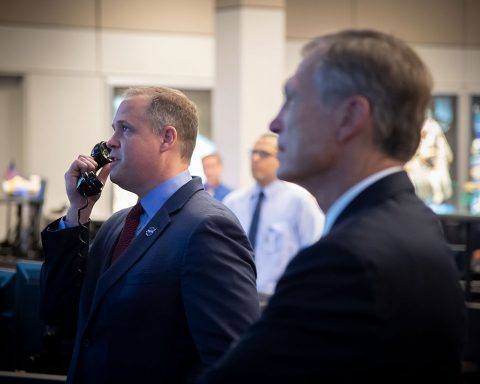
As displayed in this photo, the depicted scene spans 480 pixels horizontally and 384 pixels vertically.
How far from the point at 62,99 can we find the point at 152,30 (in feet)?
4.74

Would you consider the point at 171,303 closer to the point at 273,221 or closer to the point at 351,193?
the point at 351,193

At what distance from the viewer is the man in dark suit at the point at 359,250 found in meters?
1.02

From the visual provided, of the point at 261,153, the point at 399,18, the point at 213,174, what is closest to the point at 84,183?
the point at 261,153

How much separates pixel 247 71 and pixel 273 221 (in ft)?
11.5

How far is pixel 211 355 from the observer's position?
1811 mm

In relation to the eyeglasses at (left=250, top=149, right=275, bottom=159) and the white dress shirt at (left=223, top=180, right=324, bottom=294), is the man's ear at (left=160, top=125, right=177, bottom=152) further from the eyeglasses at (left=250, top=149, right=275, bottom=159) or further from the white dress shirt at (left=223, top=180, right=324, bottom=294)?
the eyeglasses at (left=250, top=149, right=275, bottom=159)

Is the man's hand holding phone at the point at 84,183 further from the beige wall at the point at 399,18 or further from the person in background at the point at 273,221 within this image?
the beige wall at the point at 399,18

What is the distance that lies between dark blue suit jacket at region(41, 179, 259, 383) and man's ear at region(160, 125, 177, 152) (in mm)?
207

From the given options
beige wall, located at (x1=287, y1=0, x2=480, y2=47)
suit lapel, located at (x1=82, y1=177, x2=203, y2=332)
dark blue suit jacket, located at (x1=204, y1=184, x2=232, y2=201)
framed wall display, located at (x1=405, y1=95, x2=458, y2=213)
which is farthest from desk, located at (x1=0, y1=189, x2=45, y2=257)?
suit lapel, located at (x1=82, y1=177, x2=203, y2=332)

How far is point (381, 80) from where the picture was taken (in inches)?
44.6

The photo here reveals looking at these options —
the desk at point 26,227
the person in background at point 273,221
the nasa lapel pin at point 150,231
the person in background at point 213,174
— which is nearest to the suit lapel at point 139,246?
the nasa lapel pin at point 150,231

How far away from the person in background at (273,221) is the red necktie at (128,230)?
262 centimetres

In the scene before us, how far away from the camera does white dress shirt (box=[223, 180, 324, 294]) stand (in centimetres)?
484

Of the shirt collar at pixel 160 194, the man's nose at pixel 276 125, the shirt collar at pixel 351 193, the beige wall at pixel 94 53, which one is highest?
the beige wall at pixel 94 53
